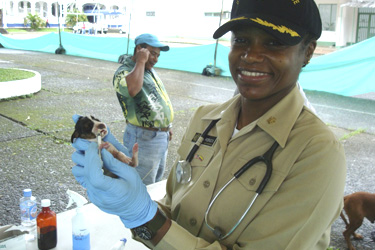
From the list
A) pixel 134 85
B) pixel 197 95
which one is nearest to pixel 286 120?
pixel 134 85

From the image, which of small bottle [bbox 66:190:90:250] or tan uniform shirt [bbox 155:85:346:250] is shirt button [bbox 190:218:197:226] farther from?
small bottle [bbox 66:190:90:250]

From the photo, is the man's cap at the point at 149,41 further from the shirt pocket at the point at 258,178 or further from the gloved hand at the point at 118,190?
the shirt pocket at the point at 258,178

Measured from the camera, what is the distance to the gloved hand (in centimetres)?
135

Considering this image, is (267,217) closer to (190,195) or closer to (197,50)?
(190,195)

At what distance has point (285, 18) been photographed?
4.57 feet

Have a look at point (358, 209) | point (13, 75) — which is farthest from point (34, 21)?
point (358, 209)

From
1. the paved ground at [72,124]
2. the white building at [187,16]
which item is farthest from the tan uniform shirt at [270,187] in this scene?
the white building at [187,16]

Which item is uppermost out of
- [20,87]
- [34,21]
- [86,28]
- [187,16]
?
[187,16]

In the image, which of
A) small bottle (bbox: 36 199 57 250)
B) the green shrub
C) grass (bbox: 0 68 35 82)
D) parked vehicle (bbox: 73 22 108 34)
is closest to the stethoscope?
small bottle (bbox: 36 199 57 250)

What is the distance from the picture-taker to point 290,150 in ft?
4.55

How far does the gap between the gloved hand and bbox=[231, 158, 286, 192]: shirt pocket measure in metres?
0.34

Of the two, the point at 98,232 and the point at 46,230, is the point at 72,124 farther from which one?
the point at 46,230

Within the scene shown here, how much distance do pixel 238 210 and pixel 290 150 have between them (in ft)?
0.93

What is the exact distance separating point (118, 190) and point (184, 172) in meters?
0.37
